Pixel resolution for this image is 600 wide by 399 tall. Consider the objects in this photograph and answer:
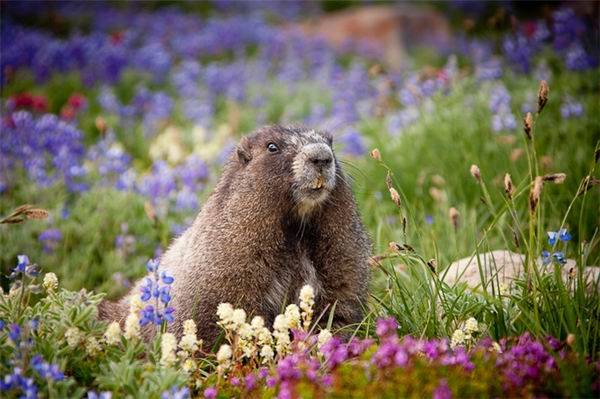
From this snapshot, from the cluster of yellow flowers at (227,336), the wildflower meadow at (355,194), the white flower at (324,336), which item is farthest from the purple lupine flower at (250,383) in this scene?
the white flower at (324,336)

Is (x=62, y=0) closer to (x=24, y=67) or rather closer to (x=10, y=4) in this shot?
(x=10, y=4)

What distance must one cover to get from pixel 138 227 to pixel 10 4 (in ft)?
42.4

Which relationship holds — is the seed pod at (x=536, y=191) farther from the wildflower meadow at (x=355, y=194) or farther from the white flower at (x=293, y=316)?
the white flower at (x=293, y=316)

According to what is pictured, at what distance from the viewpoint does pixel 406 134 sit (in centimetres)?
739

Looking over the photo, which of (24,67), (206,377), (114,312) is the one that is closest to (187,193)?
(114,312)

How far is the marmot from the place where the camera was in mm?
3641

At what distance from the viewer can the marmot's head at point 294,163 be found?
3.60m

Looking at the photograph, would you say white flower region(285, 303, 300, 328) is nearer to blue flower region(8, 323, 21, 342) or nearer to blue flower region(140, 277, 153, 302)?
blue flower region(140, 277, 153, 302)

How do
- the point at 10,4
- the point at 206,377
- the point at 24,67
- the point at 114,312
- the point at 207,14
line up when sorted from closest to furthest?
1. the point at 206,377
2. the point at 114,312
3. the point at 24,67
4. the point at 10,4
5. the point at 207,14

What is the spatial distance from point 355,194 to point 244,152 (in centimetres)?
110

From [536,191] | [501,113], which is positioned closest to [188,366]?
[536,191]

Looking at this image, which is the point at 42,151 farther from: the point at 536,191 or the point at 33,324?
the point at 536,191

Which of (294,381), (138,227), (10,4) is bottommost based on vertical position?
(138,227)

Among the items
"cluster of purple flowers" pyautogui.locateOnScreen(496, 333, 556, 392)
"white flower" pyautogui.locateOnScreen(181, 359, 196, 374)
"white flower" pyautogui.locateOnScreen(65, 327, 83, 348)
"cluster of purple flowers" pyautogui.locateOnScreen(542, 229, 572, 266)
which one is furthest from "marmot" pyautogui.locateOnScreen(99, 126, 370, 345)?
"cluster of purple flowers" pyautogui.locateOnScreen(496, 333, 556, 392)
